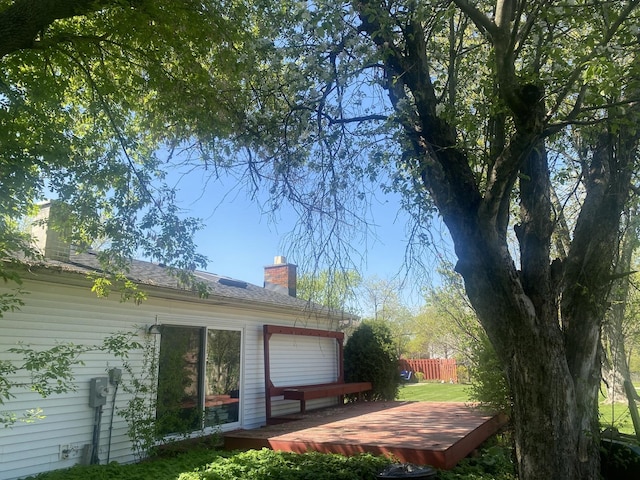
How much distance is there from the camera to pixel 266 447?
25.1 feet

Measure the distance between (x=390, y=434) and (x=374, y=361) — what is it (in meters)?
6.65

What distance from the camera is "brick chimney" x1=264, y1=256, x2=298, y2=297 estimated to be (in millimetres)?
16031

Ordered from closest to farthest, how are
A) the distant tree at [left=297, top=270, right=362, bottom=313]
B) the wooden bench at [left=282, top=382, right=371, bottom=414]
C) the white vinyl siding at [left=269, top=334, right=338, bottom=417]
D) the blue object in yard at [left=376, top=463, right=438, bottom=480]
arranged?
the distant tree at [left=297, top=270, right=362, bottom=313], the blue object in yard at [left=376, top=463, right=438, bottom=480], the wooden bench at [left=282, top=382, right=371, bottom=414], the white vinyl siding at [left=269, top=334, right=338, bottom=417]

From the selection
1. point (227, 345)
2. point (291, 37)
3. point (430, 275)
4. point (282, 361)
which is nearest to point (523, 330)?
point (430, 275)

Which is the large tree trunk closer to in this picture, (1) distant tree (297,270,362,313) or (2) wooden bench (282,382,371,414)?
(1) distant tree (297,270,362,313)

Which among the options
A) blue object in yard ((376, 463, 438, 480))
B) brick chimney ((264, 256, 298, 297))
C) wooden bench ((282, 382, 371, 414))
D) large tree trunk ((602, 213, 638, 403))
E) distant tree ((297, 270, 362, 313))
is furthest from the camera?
brick chimney ((264, 256, 298, 297))

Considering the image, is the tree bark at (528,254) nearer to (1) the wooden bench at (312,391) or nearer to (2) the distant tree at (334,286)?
(2) the distant tree at (334,286)

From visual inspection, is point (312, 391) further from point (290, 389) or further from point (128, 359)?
point (128, 359)

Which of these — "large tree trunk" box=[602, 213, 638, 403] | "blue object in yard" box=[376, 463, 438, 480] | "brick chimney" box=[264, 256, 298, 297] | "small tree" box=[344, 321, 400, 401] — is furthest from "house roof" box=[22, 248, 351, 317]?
"brick chimney" box=[264, 256, 298, 297]

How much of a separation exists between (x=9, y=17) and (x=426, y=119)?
373cm

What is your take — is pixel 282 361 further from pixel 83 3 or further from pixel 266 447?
pixel 83 3

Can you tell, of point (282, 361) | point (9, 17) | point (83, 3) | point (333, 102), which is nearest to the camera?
point (9, 17)

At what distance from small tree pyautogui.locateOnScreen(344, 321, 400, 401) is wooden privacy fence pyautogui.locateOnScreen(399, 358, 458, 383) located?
12005 mm

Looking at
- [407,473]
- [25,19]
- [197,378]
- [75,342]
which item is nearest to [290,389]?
[197,378]
